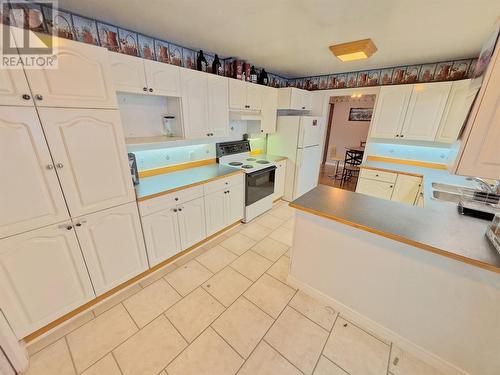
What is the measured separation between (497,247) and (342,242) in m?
0.81

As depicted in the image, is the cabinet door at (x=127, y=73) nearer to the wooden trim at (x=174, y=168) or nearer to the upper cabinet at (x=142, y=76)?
the upper cabinet at (x=142, y=76)

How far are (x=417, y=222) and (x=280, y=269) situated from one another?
4.43 ft

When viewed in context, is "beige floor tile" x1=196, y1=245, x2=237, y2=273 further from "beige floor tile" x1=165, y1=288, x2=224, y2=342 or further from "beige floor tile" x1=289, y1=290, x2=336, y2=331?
"beige floor tile" x1=289, y1=290, x2=336, y2=331

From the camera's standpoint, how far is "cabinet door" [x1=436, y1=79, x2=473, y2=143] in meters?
2.56

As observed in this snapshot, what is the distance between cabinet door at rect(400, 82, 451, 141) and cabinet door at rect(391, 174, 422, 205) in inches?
25.2

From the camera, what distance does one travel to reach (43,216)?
1331 mm

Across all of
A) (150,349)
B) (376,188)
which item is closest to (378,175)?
(376,188)

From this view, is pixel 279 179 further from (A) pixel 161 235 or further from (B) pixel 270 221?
(A) pixel 161 235

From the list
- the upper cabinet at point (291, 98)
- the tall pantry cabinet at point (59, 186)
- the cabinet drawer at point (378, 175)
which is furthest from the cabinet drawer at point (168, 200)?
the cabinet drawer at point (378, 175)

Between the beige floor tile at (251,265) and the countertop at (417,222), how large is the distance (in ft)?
3.24

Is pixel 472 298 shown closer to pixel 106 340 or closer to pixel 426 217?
pixel 426 217

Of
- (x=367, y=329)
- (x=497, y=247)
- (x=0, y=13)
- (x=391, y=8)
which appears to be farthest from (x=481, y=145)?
(x=0, y=13)

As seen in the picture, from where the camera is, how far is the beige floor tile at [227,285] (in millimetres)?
1852

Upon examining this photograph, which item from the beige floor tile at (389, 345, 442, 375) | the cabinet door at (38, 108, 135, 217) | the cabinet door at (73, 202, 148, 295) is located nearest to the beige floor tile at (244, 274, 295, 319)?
the beige floor tile at (389, 345, 442, 375)
